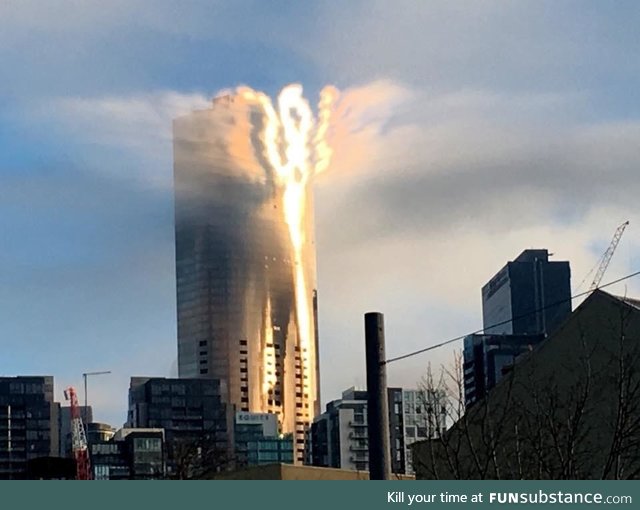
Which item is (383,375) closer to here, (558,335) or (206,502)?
(206,502)

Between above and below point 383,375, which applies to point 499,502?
below

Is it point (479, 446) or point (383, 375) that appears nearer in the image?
point (383, 375)

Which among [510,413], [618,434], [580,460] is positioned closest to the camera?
[618,434]

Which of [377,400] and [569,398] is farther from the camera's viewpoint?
[569,398]

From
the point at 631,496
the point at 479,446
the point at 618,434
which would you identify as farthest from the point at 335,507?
the point at 479,446

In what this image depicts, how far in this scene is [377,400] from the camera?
35.6m

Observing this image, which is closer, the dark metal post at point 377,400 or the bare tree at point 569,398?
the dark metal post at point 377,400

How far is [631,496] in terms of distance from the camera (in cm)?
3338

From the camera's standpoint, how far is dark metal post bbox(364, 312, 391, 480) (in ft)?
114

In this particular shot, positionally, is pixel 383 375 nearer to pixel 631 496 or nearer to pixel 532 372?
pixel 631 496

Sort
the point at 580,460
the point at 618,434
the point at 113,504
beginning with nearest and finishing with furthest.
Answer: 1. the point at 113,504
2. the point at 618,434
3. the point at 580,460

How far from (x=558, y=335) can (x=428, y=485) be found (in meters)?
28.7

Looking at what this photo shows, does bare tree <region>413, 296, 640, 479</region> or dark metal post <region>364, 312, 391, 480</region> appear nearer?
dark metal post <region>364, 312, 391, 480</region>

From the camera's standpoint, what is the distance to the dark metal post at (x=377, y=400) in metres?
34.7
